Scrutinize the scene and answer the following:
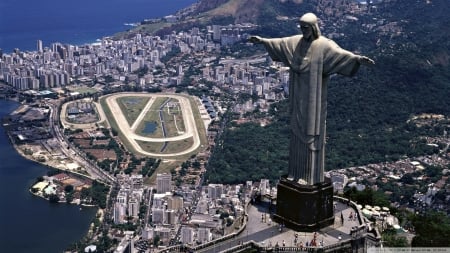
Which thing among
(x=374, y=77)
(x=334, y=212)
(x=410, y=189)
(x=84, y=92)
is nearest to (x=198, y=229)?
(x=410, y=189)

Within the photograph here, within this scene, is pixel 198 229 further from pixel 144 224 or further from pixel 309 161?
pixel 309 161

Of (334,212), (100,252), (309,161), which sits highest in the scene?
(309,161)

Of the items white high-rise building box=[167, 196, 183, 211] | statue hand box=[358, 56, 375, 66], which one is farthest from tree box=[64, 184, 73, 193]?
statue hand box=[358, 56, 375, 66]

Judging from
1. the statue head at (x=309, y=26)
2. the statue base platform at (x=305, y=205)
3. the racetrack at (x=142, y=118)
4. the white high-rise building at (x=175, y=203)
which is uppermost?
the statue head at (x=309, y=26)

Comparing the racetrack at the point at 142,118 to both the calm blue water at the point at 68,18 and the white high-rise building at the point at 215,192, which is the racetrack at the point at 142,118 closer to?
the white high-rise building at the point at 215,192

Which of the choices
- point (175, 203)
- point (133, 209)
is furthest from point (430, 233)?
point (133, 209)

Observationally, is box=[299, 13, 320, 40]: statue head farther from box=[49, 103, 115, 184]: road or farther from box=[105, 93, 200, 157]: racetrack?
box=[105, 93, 200, 157]: racetrack

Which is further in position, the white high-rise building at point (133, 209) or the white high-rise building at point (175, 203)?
the white high-rise building at point (133, 209)

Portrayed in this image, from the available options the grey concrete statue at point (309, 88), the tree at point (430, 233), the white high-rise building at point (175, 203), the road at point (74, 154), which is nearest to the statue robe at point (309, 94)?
the grey concrete statue at point (309, 88)
